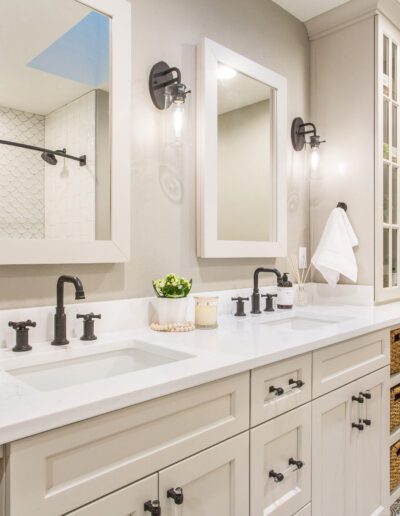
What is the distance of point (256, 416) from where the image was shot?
1.19m

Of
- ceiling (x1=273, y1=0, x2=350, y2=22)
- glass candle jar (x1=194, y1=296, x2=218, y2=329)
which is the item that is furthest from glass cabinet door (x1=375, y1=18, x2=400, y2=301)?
glass candle jar (x1=194, y1=296, x2=218, y2=329)

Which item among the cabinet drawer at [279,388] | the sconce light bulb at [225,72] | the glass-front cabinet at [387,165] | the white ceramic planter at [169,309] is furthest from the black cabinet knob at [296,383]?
the sconce light bulb at [225,72]

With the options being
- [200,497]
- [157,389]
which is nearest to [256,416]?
[200,497]

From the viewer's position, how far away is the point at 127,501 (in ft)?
2.85

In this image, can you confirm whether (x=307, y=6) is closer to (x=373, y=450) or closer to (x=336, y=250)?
(x=336, y=250)

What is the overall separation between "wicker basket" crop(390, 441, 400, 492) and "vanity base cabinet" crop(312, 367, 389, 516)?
70 mm

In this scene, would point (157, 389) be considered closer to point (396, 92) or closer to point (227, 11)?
point (227, 11)

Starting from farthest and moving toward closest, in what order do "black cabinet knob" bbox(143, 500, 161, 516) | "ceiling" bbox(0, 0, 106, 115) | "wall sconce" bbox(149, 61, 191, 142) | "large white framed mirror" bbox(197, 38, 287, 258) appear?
"large white framed mirror" bbox(197, 38, 287, 258), "wall sconce" bbox(149, 61, 191, 142), "ceiling" bbox(0, 0, 106, 115), "black cabinet knob" bbox(143, 500, 161, 516)

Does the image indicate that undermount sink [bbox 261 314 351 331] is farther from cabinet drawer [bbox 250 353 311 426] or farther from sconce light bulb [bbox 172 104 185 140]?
sconce light bulb [bbox 172 104 185 140]

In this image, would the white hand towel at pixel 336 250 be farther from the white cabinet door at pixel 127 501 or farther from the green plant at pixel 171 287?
the white cabinet door at pixel 127 501

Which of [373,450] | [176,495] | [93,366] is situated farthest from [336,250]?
[176,495]

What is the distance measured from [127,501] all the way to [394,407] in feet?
4.78

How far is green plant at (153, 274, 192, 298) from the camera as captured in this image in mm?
1571

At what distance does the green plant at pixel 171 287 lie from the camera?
1.57 meters
